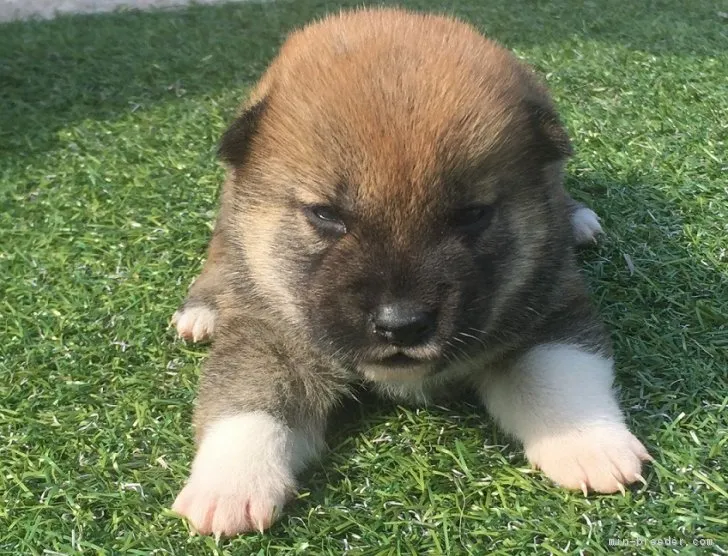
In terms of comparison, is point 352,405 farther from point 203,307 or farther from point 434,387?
point 203,307

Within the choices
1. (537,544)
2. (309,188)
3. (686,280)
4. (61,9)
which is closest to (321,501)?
(537,544)

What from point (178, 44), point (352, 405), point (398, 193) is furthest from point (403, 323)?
point (178, 44)

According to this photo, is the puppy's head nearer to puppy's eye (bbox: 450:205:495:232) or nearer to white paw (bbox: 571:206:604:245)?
puppy's eye (bbox: 450:205:495:232)

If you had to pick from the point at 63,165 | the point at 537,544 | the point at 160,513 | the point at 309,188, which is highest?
the point at 309,188

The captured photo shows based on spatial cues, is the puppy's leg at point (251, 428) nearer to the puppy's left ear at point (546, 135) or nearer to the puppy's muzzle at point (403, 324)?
the puppy's muzzle at point (403, 324)

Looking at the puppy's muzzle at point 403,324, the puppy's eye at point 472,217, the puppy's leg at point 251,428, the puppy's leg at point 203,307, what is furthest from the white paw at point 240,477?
the puppy's eye at point 472,217

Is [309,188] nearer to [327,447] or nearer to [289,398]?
[289,398]

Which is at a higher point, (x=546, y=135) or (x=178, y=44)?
(x=546, y=135)
